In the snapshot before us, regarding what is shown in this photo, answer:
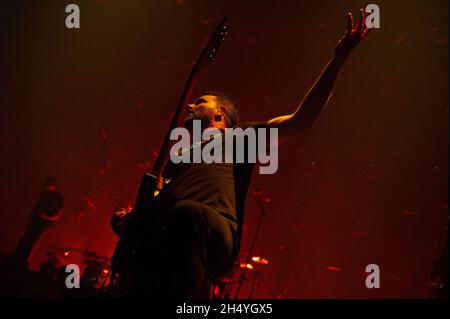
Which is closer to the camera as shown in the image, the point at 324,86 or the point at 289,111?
the point at 324,86

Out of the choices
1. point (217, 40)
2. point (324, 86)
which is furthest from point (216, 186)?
point (217, 40)

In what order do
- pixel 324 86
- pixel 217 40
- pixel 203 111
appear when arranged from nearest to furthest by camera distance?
pixel 324 86 < pixel 203 111 < pixel 217 40

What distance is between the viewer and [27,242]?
6352mm

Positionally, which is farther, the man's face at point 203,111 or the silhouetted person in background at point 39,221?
the silhouetted person in background at point 39,221

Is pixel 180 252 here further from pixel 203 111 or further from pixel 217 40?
pixel 217 40

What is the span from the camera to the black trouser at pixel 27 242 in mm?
6119

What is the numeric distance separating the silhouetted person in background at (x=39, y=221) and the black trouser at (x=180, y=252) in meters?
5.53

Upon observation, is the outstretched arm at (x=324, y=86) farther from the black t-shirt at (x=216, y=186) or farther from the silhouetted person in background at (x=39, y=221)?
the silhouetted person in background at (x=39, y=221)

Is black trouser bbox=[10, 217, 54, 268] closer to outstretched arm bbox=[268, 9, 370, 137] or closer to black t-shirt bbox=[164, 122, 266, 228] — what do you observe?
black t-shirt bbox=[164, 122, 266, 228]

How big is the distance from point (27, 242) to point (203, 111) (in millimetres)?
5339

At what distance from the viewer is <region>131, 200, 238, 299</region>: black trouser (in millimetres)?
1500

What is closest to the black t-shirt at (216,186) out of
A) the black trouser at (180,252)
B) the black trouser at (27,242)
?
the black trouser at (180,252)

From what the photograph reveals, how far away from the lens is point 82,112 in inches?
438
